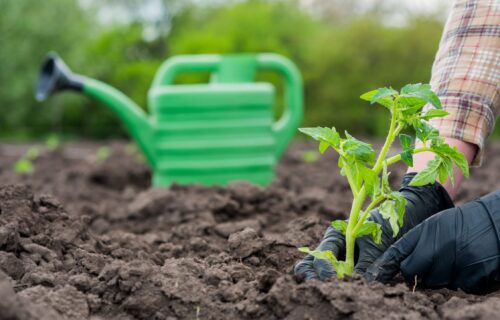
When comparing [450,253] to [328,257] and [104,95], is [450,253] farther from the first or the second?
[104,95]

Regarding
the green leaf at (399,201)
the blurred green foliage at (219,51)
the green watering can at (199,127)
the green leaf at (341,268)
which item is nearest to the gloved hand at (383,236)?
the green leaf at (341,268)

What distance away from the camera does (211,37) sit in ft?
58.8

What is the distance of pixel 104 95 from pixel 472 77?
3049mm

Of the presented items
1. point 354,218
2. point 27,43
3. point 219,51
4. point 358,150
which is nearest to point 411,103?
point 358,150

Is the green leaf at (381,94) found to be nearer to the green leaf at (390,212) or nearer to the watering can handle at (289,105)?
the green leaf at (390,212)

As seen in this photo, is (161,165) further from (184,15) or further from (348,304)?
(184,15)

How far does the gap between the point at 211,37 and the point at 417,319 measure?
16.9 m

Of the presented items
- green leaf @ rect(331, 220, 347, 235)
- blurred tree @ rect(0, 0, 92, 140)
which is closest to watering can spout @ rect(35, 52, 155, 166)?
green leaf @ rect(331, 220, 347, 235)

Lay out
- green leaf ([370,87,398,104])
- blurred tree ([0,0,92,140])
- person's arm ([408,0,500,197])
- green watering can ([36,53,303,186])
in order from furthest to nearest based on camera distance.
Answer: blurred tree ([0,0,92,140]), green watering can ([36,53,303,186]), person's arm ([408,0,500,197]), green leaf ([370,87,398,104])

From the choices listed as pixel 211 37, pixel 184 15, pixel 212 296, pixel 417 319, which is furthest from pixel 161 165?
pixel 184 15

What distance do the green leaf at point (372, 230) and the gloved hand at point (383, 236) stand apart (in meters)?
0.08

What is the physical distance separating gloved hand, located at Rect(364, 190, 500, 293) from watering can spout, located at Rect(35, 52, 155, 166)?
9.78ft

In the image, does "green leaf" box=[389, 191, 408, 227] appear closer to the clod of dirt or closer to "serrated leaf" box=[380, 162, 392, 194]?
"serrated leaf" box=[380, 162, 392, 194]

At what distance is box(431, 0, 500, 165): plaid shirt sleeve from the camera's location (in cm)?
203
